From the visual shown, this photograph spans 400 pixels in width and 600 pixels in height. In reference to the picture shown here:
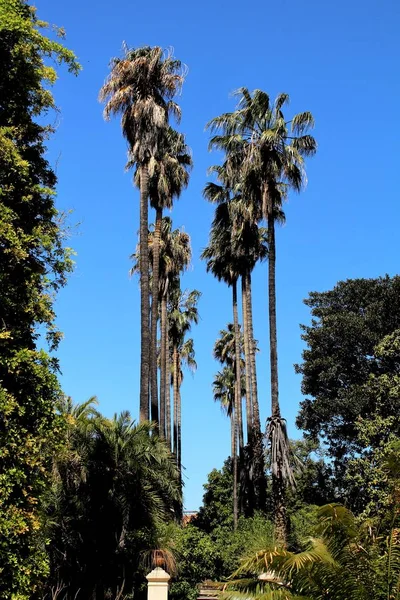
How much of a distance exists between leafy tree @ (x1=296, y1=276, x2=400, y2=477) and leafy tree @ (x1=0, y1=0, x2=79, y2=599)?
2296 centimetres

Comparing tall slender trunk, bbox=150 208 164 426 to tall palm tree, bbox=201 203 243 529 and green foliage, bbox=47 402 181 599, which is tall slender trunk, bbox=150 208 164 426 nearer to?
tall palm tree, bbox=201 203 243 529

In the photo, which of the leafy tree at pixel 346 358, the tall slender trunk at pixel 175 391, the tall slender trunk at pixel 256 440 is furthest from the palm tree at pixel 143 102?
the tall slender trunk at pixel 175 391

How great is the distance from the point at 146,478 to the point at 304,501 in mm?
22752

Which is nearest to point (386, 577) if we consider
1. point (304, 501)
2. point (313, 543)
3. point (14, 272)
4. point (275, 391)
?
point (313, 543)

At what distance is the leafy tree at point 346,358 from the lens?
33.2 m

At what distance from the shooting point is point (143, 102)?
22891 millimetres

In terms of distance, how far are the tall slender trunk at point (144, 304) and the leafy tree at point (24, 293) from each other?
9.97m

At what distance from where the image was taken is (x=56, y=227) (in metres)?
11.8

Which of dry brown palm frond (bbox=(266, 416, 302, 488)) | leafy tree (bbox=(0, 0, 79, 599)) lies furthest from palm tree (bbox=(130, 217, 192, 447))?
leafy tree (bbox=(0, 0, 79, 599))

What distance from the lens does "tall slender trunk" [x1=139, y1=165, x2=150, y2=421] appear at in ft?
69.2

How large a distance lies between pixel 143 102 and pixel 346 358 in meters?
17.8

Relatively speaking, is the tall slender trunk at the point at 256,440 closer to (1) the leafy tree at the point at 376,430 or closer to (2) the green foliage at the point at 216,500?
(1) the leafy tree at the point at 376,430

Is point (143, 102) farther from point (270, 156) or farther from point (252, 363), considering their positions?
point (252, 363)

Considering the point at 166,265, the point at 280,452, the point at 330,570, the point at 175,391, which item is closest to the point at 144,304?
the point at 280,452
